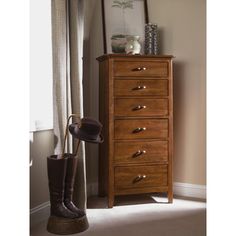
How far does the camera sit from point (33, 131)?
271 centimetres

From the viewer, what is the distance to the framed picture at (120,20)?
3641mm

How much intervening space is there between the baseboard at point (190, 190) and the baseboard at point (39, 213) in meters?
1.28

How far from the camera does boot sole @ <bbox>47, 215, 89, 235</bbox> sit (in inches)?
Answer: 98.0

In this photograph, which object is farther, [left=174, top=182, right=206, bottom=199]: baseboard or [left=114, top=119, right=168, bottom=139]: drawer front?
[left=174, top=182, right=206, bottom=199]: baseboard

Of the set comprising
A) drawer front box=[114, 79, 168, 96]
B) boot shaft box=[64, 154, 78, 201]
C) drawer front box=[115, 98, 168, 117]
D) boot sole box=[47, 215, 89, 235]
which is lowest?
boot sole box=[47, 215, 89, 235]

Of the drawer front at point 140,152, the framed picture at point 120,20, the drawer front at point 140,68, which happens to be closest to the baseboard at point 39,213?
the drawer front at point 140,152

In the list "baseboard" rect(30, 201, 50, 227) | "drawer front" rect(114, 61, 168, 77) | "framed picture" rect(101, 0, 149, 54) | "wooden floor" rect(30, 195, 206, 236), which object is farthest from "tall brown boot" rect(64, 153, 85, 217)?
"framed picture" rect(101, 0, 149, 54)

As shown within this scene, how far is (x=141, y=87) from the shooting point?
3178 mm

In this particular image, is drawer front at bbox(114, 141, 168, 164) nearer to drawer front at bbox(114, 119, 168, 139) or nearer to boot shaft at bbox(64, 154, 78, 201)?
drawer front at bbox(114, 119, 168, 139)

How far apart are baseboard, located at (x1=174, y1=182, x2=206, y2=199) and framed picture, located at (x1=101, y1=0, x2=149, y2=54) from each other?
1.40 m
